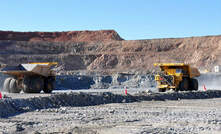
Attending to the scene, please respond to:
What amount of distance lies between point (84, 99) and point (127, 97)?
2.72 meters

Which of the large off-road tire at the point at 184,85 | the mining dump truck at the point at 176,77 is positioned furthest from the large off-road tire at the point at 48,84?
the large off-road tire at the point at 184,85

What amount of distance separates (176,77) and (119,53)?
44.4 meters

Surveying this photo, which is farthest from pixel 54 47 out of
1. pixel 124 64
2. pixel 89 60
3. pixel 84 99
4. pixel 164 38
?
pixel 84 99

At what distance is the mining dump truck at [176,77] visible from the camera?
24750mm

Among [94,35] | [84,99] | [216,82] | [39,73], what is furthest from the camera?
[94,35]

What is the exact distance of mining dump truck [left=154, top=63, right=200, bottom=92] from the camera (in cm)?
2475

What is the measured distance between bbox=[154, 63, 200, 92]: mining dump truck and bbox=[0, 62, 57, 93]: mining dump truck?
22.1 ft

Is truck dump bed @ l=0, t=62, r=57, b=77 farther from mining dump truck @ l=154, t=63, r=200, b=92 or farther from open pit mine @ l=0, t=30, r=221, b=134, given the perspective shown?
mining dump truck @ l=154, t=63, r=200, b=92

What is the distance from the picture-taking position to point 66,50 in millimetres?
73000

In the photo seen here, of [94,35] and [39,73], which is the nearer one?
[39,73]

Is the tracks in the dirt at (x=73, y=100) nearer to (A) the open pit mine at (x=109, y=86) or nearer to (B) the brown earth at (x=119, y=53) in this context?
(A) the open pit mine at (x=109, y=86)

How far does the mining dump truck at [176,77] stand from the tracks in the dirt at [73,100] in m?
1.76

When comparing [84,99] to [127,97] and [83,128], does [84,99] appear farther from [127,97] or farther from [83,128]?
[83,128]

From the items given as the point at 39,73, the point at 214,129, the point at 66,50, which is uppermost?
the point at 66,50
